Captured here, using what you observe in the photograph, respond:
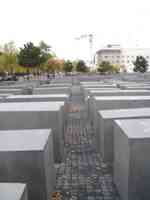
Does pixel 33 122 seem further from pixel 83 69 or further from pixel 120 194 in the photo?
pixel 83 69

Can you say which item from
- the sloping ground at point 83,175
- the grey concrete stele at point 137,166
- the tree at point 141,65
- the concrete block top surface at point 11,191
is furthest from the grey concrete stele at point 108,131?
the tree at point 141,65

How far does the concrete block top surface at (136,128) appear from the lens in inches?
173

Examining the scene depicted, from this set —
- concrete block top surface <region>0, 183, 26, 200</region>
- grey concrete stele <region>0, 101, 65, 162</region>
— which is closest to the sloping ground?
grey concrete stele <region>0, 101, 65, 162</region>

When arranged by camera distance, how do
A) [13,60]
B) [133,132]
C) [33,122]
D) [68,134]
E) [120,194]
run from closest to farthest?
[133,132] → [120,194] → [33,122] → [68,134] → [13,60]

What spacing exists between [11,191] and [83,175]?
3154 mm

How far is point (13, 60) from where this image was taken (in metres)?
43.7

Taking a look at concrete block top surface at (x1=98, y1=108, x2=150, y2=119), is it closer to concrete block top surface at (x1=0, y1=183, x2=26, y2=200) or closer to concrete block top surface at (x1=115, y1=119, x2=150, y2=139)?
concrete block top surface at (x1=115, y1=119, x2=150, y2=139)

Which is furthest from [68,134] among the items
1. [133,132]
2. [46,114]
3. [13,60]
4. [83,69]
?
[83,69]

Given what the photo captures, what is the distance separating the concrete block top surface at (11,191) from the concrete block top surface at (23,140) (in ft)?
3.32

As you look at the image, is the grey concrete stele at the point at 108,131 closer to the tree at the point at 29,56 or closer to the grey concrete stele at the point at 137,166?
the grey concrete stele at the point at 137,166

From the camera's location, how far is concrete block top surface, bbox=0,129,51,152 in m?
4.25

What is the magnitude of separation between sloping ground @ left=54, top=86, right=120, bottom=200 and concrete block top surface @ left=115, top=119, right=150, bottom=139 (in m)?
1.26

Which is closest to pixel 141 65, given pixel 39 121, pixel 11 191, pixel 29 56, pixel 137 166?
pixel 29 56

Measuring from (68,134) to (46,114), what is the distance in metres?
2.94
